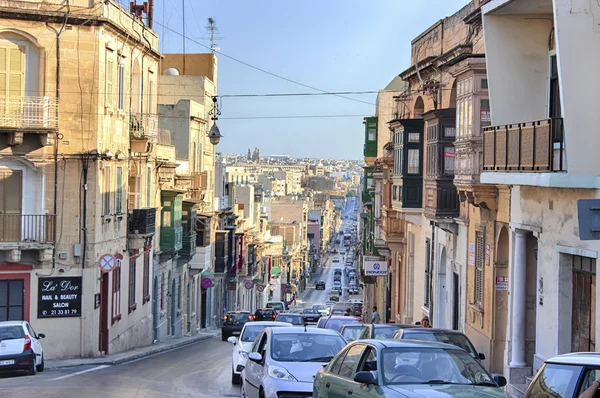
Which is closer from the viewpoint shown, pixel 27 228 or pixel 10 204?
pixel 27 228

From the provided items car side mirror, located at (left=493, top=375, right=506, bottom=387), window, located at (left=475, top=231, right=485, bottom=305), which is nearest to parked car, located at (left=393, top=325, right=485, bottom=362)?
car side mirror, located at (left=493, top=375, right=506, bottom=387)

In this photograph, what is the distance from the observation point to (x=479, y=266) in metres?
26.4

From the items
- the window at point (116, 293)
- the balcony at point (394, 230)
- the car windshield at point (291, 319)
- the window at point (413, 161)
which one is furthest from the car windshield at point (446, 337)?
the balcony at point (394, 230)

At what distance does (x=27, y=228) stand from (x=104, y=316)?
4.05 m

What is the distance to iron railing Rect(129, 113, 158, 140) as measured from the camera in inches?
1419

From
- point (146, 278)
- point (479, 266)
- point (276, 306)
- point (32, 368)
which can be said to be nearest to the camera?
point (32, 368)

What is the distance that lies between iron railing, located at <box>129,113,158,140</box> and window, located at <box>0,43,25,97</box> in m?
6.13

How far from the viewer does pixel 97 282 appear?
31.4 meters

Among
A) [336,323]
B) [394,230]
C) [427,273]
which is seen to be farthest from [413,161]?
[336,323]

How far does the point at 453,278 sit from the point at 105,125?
11630mm

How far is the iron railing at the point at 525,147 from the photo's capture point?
680 inches

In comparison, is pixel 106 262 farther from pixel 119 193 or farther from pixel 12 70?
pixel 12 70

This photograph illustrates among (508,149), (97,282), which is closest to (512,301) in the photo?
(508,149)

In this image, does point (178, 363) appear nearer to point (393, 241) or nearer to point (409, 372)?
point (393, 241)
